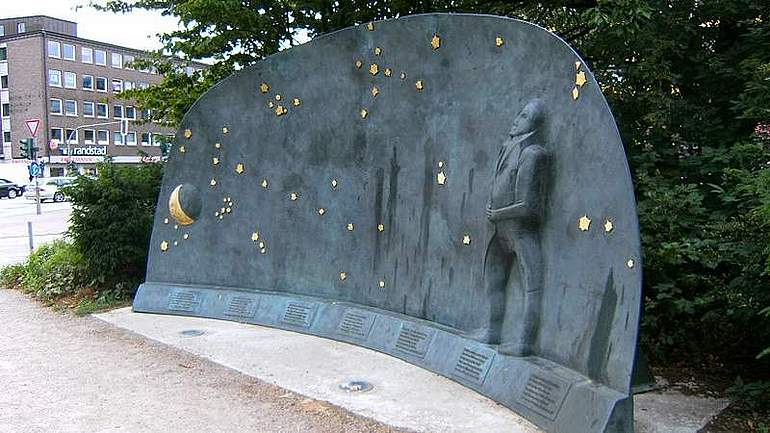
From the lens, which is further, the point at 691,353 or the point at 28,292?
the point at 28,292

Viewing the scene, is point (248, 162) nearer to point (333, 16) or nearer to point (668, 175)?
point (333, 16)

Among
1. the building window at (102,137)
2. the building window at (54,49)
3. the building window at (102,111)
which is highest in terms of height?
the building window at (54,49)

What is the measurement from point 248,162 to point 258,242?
0.95 metres

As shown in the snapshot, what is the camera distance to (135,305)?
8461mm

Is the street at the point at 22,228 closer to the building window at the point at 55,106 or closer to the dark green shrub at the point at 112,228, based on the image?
the dark green shrub at the point at 112,228

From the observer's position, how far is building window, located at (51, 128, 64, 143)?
2430 inches

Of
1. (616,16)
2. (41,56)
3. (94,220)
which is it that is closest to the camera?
(616,16)

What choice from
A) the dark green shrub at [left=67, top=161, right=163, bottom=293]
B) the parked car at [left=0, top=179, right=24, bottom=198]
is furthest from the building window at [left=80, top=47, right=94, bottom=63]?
the dark green shrub at [left=67, top=161, right=163, bottom=293]

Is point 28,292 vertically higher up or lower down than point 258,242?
lower down

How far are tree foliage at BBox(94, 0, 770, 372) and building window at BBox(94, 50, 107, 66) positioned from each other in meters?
67.3

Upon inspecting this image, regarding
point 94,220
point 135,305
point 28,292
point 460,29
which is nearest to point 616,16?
point 460,29

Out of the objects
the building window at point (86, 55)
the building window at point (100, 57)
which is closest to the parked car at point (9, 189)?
the building window at point (86, 55)

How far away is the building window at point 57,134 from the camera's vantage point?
61.7 m

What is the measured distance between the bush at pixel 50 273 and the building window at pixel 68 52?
194 feet
